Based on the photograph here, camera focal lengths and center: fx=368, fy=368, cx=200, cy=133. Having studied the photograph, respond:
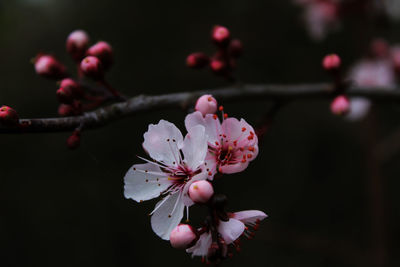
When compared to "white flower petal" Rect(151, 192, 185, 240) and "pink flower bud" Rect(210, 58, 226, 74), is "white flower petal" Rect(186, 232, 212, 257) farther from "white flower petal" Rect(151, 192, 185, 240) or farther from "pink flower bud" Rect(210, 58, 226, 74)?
"pink flower bud" Rect(210, 58, 226, 74)

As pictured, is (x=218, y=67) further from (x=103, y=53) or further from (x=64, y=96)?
(x=64, y=96)

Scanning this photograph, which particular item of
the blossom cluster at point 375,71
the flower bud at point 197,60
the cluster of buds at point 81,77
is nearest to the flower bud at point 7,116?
the cluster of buds at point 81,77

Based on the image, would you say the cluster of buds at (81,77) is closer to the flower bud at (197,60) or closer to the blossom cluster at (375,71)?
the flower bud at (197,60)

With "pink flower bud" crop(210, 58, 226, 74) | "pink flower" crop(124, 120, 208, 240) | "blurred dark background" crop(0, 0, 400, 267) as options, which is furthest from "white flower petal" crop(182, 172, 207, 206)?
"blurred dark background" crop(0, 0, 400, 267)

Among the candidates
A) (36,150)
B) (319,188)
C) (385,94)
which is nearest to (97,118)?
(385,94)

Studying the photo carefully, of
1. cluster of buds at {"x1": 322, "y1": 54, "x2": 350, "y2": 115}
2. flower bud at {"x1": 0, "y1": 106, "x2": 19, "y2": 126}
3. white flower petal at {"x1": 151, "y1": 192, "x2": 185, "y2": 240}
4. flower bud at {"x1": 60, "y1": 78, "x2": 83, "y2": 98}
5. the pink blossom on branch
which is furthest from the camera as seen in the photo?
the pink blossom on branch

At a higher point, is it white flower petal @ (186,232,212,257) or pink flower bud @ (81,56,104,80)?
pink flower bud @ (81,56,104,80)
